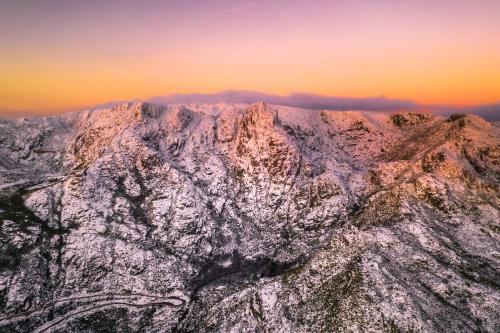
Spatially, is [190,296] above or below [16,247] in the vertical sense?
below

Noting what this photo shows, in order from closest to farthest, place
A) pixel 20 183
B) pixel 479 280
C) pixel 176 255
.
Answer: pixel 479 280
pixel 176 255
pixel 20 183

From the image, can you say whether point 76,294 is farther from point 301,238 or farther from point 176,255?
point 301,238

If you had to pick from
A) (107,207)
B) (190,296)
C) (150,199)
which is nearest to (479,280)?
(190,296)

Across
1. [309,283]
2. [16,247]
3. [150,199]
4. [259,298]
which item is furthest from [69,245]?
[309,283]

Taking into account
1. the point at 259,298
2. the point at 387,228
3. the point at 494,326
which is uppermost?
the point at 387,228

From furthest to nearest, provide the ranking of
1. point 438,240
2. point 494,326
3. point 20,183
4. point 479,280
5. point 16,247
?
point 20,183 < point 438,240 < point 16,247 < point 479,280 < point 494,326

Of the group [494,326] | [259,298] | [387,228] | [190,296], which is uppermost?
[387,228]

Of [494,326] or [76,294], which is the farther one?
[76,294]

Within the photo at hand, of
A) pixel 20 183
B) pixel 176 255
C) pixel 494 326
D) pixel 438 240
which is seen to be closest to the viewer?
pixel 494 326

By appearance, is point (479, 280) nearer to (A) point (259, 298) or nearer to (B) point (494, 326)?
(B) point (494, 326)
